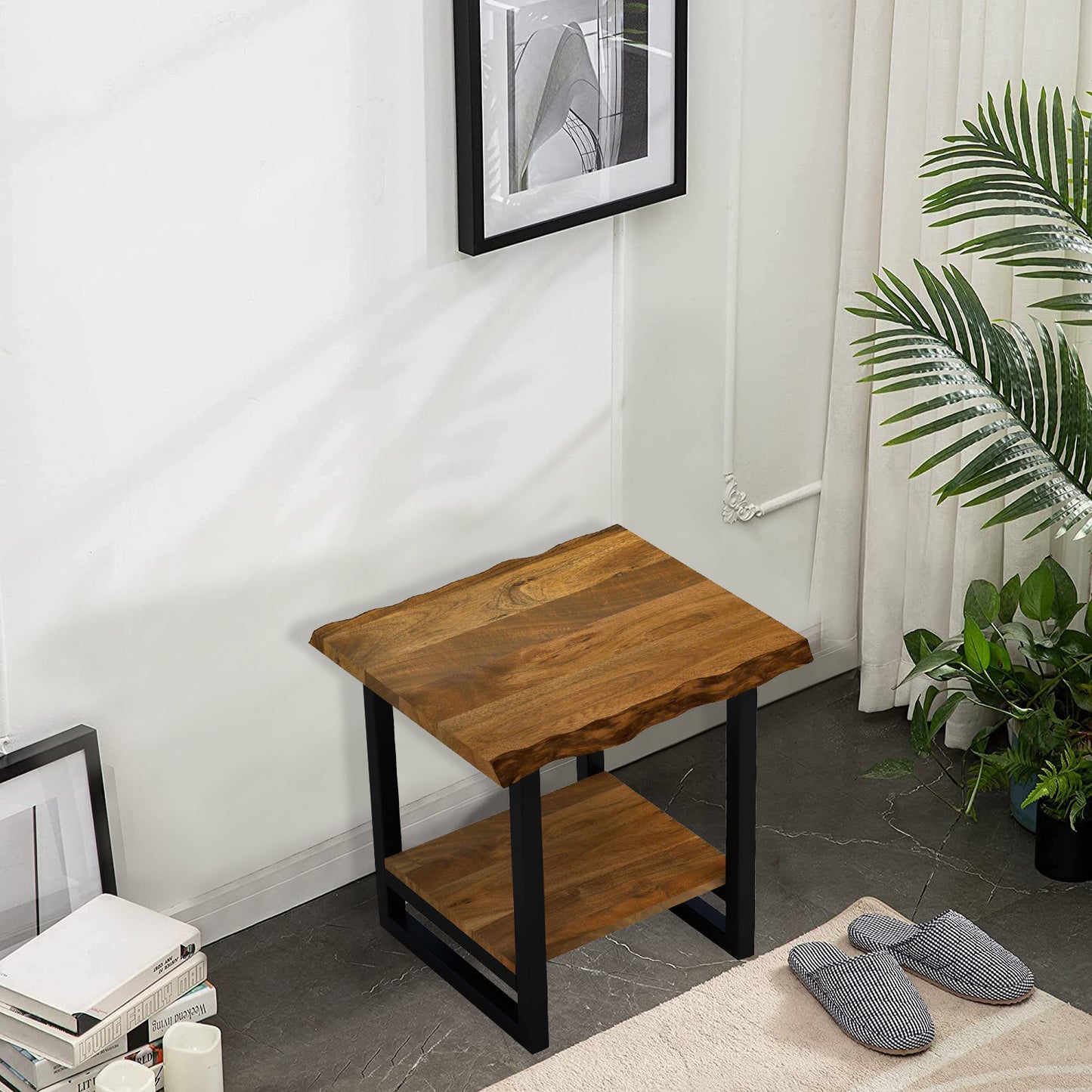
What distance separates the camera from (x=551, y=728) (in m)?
2.32

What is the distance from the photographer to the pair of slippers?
8.30ft

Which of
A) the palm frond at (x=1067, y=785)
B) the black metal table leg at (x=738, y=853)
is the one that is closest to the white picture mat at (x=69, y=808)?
the black metal table leg at (x=738, y=853)

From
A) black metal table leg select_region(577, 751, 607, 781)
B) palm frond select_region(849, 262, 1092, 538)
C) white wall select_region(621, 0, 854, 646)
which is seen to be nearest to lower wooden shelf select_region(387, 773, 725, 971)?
black metal table leg select_region(577, 751, 607, 781)

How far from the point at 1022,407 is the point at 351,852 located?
1.39 meters

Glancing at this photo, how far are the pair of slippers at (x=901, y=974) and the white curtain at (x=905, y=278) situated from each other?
0.64 m

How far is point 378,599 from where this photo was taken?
9.16ft

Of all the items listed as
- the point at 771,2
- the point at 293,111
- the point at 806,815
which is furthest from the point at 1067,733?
the point at 293,111

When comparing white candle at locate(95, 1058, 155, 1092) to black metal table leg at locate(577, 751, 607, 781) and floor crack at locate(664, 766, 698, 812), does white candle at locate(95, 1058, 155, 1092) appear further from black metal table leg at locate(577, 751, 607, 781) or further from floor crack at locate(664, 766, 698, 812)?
floor crack at locate(664, 766, 698, 812)

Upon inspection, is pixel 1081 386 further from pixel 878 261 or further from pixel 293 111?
pixel 293 111

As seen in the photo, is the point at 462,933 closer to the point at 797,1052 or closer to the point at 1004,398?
the point at 797,1052

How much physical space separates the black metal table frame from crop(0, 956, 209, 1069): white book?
48 centimetres

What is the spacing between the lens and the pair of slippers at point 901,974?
2531 mm

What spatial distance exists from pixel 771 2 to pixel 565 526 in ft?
3.26

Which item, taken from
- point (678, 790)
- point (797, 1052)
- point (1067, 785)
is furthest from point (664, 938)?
point (1067, 785)
